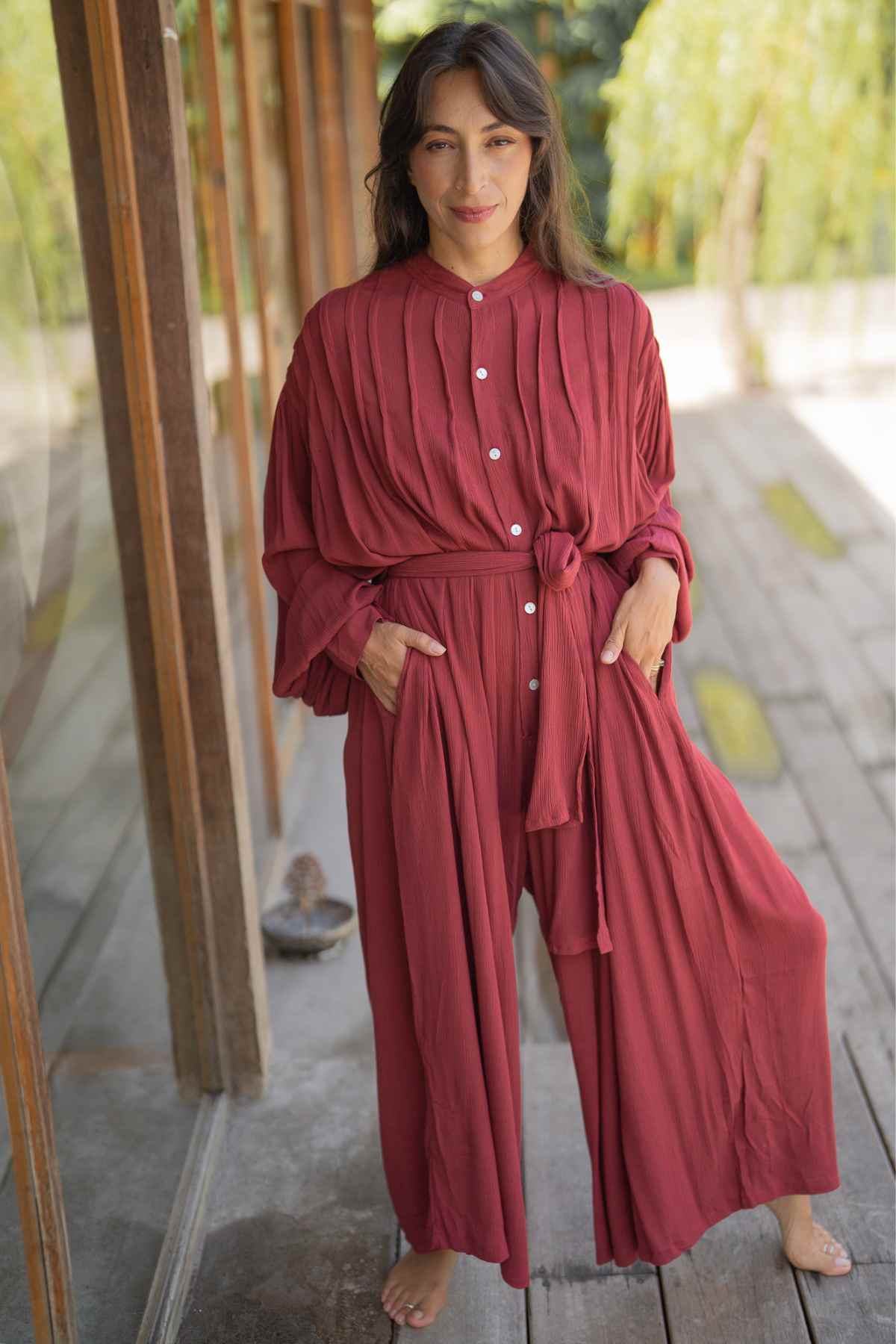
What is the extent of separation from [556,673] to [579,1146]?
2.87 ft

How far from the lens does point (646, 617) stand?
64.5 inches

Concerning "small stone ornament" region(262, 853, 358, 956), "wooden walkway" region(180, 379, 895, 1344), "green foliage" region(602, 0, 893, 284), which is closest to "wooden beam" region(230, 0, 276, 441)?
"small stone ornament" region(262, 853, 358, 956)

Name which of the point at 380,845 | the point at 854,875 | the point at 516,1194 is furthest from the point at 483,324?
the point at 854,875

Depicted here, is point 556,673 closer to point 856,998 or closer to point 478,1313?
point 478,1313

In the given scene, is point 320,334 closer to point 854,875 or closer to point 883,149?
point 854,875

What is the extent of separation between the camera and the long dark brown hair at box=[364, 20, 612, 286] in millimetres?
1495

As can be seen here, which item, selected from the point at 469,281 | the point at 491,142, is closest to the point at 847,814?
the point at 469,281

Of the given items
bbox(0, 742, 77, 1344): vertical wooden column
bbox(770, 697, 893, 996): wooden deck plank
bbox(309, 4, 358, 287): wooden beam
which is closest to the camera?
bbox(0, 742, 77, 1344): vertical wooden column

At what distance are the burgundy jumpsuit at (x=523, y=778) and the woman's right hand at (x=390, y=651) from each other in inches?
0.5

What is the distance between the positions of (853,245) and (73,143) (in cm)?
600

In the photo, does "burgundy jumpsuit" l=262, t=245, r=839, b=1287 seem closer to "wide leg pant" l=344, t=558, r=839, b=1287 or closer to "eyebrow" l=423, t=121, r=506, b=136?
"wide leg pant" l=344, t=558, r=839, b=1287

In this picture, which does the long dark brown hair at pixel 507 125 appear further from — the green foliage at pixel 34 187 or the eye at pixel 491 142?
the green foliage at pixel 34 187

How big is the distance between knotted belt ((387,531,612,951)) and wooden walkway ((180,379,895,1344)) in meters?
0.54

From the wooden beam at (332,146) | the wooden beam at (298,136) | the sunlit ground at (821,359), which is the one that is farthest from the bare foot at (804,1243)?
the sunlit ground at (821,359)
